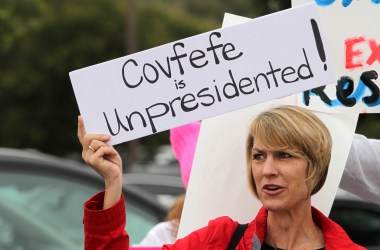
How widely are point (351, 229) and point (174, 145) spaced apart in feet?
13.0

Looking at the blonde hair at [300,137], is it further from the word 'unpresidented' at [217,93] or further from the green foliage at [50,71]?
the green foliage at [50,71]

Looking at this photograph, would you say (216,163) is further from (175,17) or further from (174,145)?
(175,17)

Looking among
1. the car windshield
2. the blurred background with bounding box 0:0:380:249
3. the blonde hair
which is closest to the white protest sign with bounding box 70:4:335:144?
the blonde hair

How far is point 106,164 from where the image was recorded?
3312mm

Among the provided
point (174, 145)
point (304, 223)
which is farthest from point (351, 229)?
point (304, 223)

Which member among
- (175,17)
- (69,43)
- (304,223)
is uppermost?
(175,17)

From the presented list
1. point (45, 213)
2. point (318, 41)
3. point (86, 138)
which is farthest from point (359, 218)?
point (86, 138)

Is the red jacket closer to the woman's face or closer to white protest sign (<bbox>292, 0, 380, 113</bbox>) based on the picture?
the woman's face

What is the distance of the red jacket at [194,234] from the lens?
327 cm

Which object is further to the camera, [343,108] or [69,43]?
[69,43]

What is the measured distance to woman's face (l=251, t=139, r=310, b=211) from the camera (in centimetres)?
335

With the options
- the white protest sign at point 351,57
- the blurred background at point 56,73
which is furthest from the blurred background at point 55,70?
the white protest sign at point 351,57

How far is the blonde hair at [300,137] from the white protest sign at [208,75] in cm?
11

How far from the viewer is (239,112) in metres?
4.11
